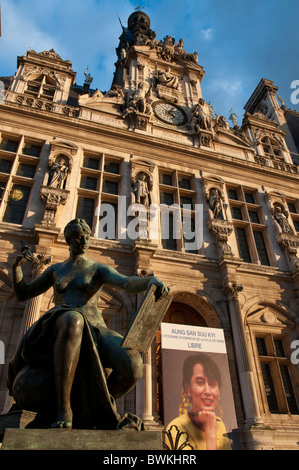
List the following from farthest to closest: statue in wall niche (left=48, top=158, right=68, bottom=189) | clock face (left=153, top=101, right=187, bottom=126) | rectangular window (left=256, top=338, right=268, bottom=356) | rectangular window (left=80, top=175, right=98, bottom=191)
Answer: clock face (left=153, top=101, right=187, bottom=126) → rectangular window (left=80, top=175, right=98, bottom=191) → statue in wall niche (left=48, top=158, right=68, bottom=189) → rectangular window (left=256, top=338, right=268, bottom=356)

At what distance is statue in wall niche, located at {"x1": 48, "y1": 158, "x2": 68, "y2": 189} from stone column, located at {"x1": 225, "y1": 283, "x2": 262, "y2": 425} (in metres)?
7.38

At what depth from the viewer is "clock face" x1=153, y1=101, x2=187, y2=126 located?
1709 cm

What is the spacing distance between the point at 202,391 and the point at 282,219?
9.10m

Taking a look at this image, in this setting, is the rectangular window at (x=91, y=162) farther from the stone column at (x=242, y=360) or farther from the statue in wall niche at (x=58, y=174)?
the stone column at (x=242, y=360)

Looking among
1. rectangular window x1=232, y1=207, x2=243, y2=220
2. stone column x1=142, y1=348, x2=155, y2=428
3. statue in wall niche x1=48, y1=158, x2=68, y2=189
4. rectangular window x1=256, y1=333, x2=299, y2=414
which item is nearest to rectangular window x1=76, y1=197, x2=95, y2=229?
statue in wall niche x1=48, y1=158, x2=68, y2=189

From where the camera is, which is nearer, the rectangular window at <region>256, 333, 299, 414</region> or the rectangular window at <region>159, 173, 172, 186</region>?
the rectangular window at <region>256, 333, 299, 414</region>

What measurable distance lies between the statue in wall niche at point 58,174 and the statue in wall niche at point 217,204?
637 centimetres

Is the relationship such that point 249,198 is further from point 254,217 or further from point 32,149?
point 32,149

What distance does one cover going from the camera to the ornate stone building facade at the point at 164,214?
9.94 metres

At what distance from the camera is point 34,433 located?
2166 mm

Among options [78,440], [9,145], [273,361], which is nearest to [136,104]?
[9,145]

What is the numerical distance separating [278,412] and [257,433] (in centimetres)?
210

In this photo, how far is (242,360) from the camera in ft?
32.8

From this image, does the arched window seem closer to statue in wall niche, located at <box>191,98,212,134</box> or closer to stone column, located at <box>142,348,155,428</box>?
stone column, located at <box>142,348,155,428</box>
